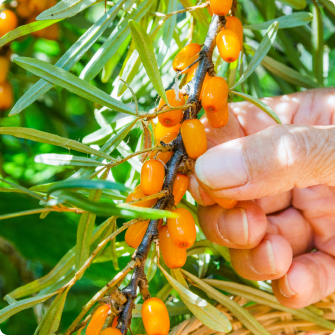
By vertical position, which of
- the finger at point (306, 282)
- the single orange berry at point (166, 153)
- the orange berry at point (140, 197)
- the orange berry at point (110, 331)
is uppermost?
the single orange berry at point (166, 153)

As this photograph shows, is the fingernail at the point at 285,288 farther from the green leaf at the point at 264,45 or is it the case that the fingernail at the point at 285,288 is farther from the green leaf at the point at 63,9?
the green leaf at the point at 63,9

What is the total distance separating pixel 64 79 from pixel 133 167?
0.28 meters

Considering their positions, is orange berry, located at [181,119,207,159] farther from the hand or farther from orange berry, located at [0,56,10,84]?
orange berry, located at [0,56,10,84]

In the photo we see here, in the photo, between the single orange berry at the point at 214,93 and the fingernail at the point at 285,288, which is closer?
the single orange berry at the point at 214,93

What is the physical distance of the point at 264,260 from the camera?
0.76m

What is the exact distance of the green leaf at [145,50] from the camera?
1.57ft

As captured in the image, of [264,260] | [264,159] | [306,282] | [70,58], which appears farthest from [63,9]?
[306,282]

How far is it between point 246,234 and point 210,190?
0.17m

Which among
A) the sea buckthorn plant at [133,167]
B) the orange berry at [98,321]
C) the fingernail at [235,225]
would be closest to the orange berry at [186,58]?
the sea buckthorn plant at [133,167]

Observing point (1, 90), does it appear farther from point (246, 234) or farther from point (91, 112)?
point (246, 234)

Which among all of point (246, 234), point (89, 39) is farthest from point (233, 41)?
point (246, 234)

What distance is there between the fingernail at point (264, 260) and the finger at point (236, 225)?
28mm

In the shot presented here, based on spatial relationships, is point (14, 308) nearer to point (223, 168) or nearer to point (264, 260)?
point (223, 168)

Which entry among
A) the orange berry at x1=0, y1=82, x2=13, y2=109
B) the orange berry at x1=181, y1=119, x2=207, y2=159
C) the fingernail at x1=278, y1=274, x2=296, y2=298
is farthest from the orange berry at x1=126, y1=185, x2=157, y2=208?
the orange berry at x1=0, y1=82, x2=13, y2=109
